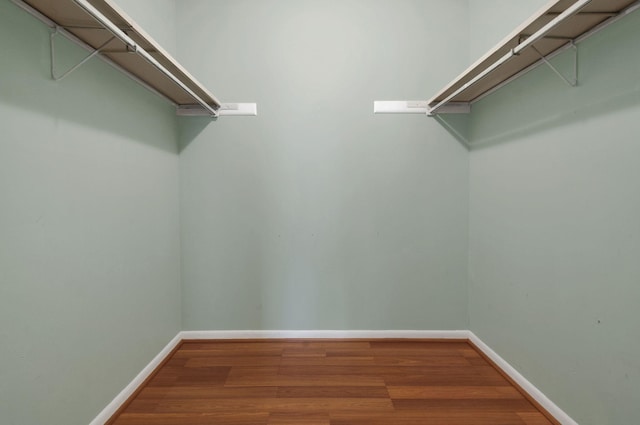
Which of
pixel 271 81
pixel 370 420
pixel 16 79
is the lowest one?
pixel 370 420

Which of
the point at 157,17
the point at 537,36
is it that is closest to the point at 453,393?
the point at 537,36

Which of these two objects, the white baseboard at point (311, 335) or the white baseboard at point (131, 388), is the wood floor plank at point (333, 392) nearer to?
the white baseboard at point (311, 335)

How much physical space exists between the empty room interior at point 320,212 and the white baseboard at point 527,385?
0.01 meters

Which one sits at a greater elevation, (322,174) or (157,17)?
(157,17)

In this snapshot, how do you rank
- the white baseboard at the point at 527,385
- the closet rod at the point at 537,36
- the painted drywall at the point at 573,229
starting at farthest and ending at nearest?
the white baseboard at the point at 527,385
the painted drywall at the point at 573,229
the closet rod at the point at 537,36

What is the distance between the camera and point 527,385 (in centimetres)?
163

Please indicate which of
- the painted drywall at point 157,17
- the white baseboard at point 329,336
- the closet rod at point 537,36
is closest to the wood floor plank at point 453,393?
the white baseboard at point 329,336

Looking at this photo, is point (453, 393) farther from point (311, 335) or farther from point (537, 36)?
point (537, 36)

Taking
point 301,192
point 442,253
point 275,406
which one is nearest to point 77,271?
point 275,406

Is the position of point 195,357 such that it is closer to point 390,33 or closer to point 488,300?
point 488,300

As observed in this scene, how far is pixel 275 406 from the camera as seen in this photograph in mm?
1563

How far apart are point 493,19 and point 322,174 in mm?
1704

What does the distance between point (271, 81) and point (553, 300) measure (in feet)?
8.10

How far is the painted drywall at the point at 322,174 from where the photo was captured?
221 centimetres
